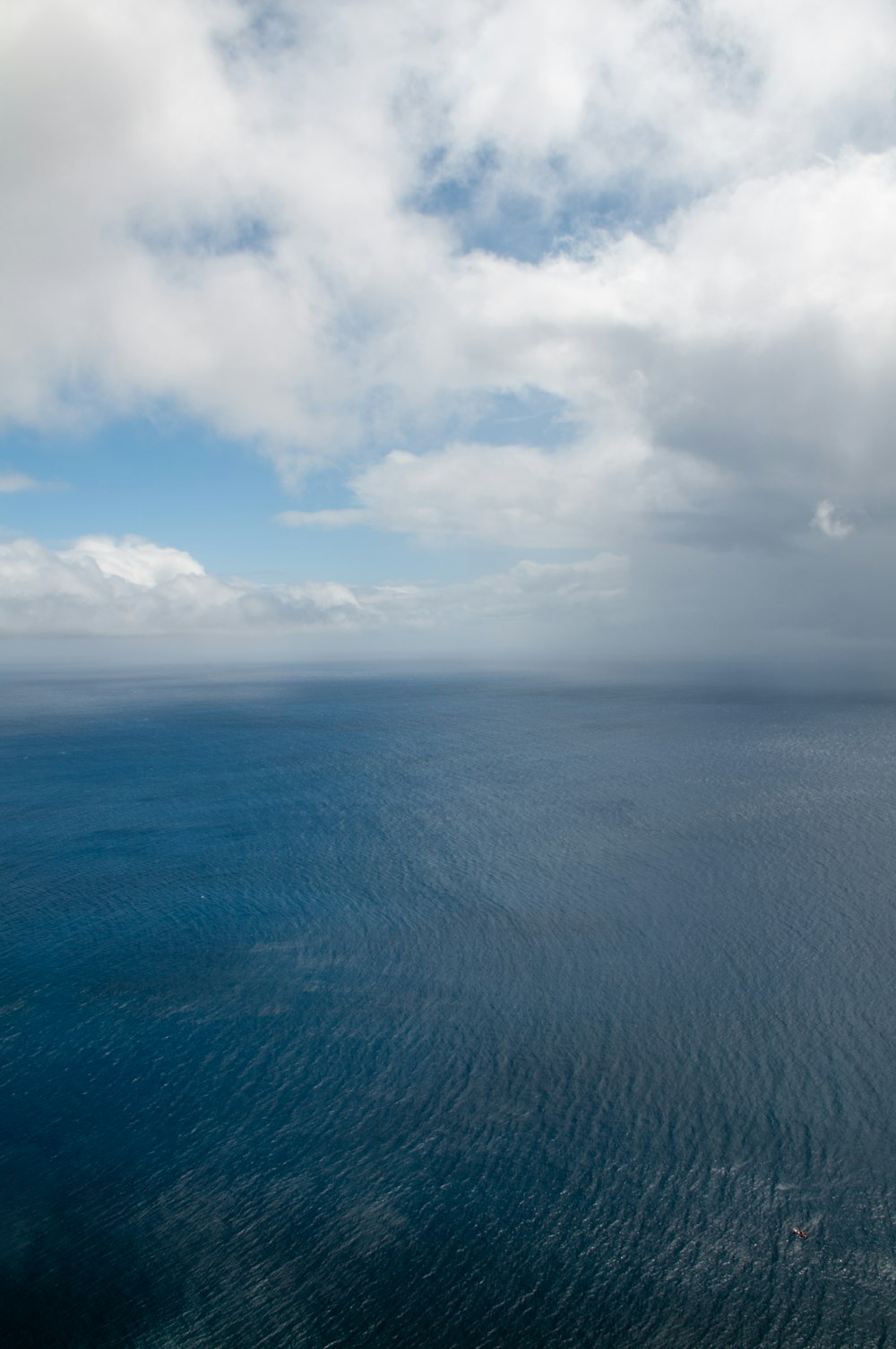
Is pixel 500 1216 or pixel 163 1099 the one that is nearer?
pixel 500 1216

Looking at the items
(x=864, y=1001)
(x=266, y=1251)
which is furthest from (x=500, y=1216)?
(x=864, y=1001)

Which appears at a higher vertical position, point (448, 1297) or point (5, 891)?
point (5, 891)

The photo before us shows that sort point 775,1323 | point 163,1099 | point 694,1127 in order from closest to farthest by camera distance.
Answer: point 775,1323 < point 694,1127 < point 163,1099

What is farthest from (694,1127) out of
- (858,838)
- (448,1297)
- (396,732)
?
(396,732)

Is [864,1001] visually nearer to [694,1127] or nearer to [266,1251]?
[694,1127]

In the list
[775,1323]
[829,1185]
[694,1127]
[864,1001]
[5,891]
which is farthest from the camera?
[5,891]

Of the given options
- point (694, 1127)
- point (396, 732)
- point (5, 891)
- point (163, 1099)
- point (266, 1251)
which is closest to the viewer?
point (266, 1251)

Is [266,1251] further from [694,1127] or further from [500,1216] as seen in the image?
[694,1127]
